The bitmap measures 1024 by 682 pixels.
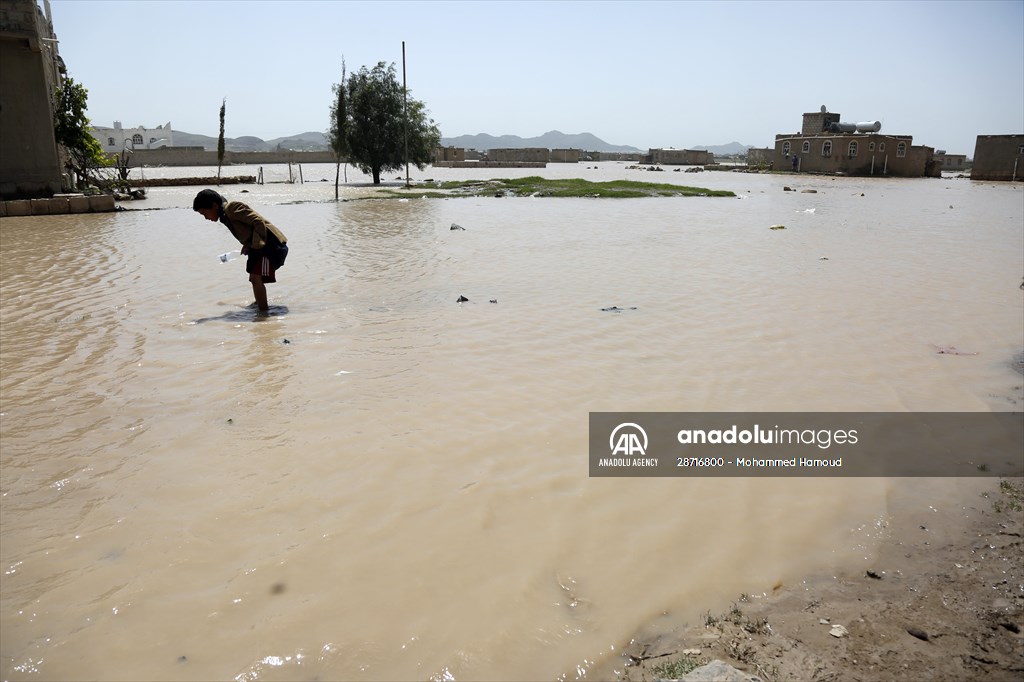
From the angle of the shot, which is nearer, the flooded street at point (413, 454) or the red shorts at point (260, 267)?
the flooded street at point (413, 454)

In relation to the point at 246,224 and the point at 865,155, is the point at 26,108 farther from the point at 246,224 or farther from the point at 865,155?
the point at 865,155

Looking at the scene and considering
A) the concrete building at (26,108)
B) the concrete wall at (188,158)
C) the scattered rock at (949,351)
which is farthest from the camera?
the concrete wall at (188,158)

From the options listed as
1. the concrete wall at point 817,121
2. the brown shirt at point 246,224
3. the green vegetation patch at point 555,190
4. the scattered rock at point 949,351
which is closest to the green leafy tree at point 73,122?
the green vegetation patch at point 555,190

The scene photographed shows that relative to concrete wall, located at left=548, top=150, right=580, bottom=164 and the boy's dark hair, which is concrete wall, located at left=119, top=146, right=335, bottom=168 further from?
the boy's dark hair

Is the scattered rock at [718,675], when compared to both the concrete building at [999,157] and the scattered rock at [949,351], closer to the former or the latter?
the scattered rock at [949,351]

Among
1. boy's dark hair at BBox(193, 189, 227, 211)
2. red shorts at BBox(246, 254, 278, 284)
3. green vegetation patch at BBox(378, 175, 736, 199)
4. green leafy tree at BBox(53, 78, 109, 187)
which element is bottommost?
red shorts at BBox(246, 254, 278, 284)

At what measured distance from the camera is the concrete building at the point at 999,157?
167ft

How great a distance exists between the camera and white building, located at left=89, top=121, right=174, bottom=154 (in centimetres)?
8269

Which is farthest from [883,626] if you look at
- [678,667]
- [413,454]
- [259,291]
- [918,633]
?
[259,291]

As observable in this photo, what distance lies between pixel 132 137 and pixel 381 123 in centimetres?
7050

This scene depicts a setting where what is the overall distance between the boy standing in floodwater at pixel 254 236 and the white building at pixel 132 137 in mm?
80798

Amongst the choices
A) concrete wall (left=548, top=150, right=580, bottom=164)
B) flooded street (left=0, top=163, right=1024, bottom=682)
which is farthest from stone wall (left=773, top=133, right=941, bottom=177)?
flooded street (left=0, top=163, right=1024, bottom=682)

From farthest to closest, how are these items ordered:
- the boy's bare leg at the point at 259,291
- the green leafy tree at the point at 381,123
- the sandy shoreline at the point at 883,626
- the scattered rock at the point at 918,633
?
1. the green leafy tree at the point at 381,123
2. the boy's bare leg at the point at 259,291
3. the scattered rock at the point at 918,633
4. the sandy shoreline at the point at 883,626

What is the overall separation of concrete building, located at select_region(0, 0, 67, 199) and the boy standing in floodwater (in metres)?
15.7
